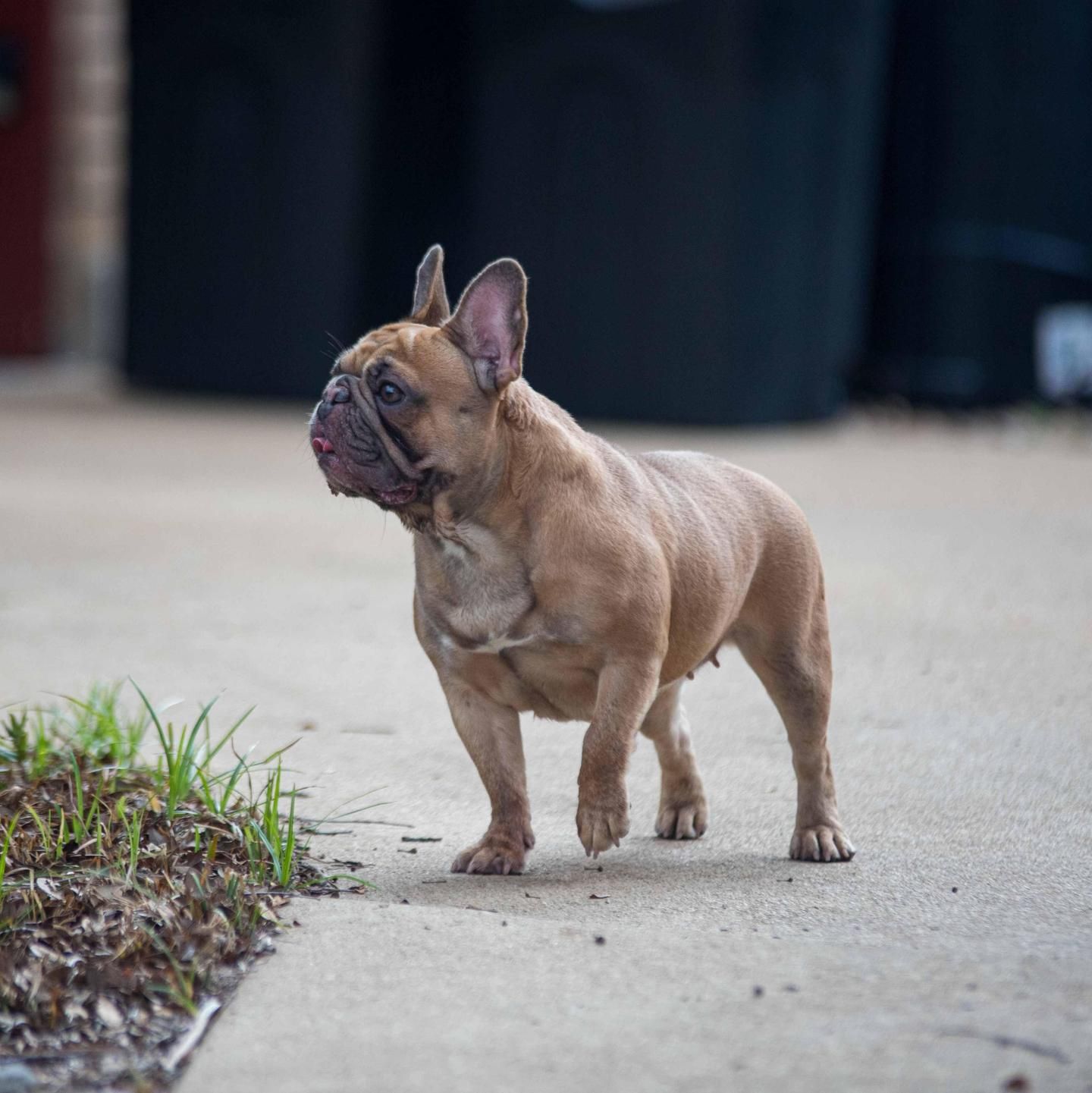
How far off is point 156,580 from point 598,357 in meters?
6.74

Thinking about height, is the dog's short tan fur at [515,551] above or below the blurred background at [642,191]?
below

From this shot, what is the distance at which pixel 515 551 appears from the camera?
3.61 meters

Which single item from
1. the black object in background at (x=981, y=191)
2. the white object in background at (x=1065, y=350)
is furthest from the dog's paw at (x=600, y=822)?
the white object in background at (x=1065, y=350)

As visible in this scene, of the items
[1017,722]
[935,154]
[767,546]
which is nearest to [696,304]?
[935,154]

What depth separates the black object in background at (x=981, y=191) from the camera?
14094 mm

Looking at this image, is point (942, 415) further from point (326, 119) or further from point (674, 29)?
point (326, 119)

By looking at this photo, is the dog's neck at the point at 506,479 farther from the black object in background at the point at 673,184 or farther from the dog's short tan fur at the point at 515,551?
the black object in background at the point at 673,184

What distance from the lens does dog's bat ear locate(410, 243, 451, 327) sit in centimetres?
383

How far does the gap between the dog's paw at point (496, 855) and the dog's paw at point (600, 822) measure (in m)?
0.16

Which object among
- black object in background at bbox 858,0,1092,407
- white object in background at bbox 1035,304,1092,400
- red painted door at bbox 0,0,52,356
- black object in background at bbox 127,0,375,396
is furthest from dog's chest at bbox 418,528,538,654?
red painted door at bbox 0,0,52,356

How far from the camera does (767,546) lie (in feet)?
13.1

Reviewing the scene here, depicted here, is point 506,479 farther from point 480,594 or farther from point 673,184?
point 673,184

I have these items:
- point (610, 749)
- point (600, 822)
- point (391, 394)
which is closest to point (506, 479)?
point (391, 394)

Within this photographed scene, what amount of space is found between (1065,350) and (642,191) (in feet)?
14.1
